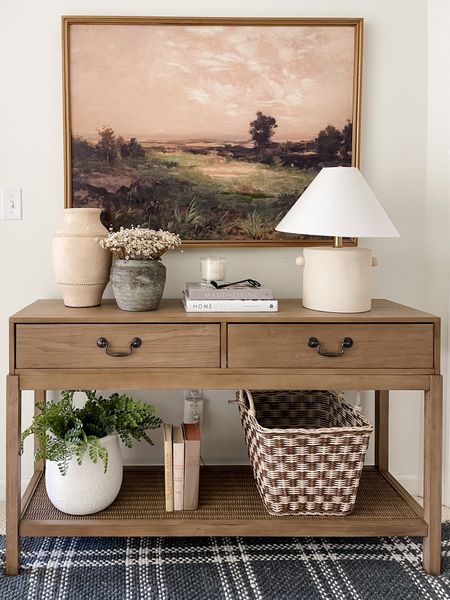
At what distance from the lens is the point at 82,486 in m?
1.77

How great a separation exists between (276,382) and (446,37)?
1394 millimetres

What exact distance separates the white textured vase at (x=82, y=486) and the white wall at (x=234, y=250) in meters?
0.44

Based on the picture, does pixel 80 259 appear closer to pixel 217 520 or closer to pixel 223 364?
pixel 223 364

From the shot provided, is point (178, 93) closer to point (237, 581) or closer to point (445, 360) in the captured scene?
point (445, 360)

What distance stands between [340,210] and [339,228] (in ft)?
0.22

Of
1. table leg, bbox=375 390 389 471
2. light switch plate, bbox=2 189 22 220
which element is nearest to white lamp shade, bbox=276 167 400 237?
table leg, bbox=375 390 389 471

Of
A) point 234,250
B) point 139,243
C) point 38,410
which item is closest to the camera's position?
point 139,243

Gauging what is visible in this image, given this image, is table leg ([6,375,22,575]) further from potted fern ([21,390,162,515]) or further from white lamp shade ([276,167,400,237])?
white lamp shade ([276,167,400,237])

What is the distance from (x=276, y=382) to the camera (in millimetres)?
1698

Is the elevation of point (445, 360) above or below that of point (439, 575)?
above

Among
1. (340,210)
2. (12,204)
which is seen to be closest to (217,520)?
(340,210)

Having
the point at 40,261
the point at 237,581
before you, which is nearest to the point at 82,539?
the point at 237,581

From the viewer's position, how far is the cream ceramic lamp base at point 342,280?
178 centimetres

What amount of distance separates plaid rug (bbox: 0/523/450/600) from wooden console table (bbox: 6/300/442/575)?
Answer: 10 cm
